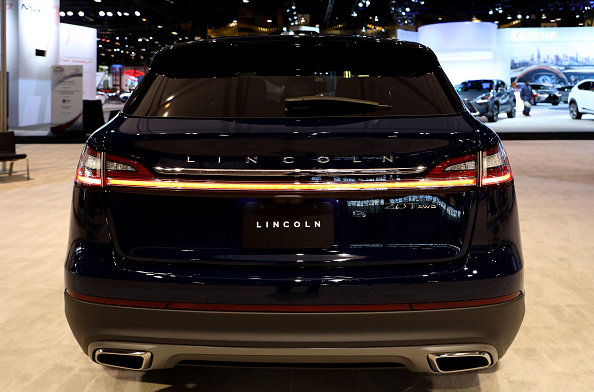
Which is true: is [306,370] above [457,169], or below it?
below

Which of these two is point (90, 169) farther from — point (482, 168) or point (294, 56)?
point (482, 168)

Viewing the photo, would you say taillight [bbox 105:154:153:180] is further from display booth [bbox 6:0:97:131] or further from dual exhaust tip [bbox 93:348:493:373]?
display booth [bbox 6:0:97:131]

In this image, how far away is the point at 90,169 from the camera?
2.17 meters

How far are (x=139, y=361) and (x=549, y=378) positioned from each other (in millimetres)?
1839

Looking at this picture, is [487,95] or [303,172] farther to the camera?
[487,95]

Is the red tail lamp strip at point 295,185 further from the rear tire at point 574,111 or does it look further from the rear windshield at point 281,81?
the rear tire at point 574,111

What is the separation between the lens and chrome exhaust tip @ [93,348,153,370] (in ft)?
6.92

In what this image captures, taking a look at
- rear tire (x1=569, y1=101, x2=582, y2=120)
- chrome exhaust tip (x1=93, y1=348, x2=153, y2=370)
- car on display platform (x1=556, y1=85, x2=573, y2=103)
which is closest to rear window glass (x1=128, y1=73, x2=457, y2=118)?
chrome exhaust tip (x1=93, y1=348, x2=153, y2=370)

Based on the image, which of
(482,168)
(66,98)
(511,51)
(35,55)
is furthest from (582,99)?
(482,168)

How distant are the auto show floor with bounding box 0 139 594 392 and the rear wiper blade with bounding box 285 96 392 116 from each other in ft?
4.02

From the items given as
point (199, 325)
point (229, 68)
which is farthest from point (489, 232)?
point (229, 68)

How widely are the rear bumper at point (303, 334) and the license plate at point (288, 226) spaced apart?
8.7 inches

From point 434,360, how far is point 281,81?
1191 mm

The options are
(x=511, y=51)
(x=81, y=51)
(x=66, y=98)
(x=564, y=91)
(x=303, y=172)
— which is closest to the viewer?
(x=303, y=172)
